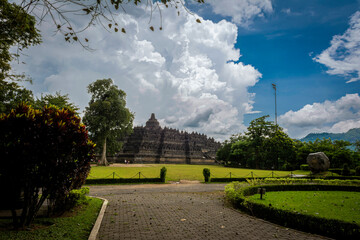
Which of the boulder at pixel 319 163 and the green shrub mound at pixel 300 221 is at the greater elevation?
the boulder at pixel 319 163

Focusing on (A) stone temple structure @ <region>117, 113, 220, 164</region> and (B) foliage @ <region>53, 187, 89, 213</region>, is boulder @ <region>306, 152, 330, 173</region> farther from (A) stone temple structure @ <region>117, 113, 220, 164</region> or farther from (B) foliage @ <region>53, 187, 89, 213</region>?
(A) stone temple structure @ <region>117, 113, 220, 164</region>

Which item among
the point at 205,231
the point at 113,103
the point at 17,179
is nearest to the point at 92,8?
the point at 17,179

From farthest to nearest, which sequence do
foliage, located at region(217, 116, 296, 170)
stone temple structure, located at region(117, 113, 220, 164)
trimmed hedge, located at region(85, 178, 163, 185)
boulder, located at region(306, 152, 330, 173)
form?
stone temple structure, located at region(117, 113, 220, 164), foliage, located at region(217, 116, 296, 170), boulder, located at region(306, 152, 330, 173), trimmed hedge, located at region(85, 178, 163, 185)

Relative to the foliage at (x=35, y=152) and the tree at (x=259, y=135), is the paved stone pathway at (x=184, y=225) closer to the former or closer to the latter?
the foliage at (x=35, y=152)

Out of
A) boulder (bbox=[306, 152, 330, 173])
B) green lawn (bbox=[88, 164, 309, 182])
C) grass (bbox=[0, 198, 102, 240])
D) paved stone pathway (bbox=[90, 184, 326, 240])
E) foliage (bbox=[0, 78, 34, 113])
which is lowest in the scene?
green lawn (bbox=[88, 164, 309, 182])

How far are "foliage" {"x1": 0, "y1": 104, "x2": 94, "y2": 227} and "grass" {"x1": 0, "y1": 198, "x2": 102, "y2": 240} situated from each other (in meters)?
0.44

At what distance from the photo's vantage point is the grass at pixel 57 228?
16.8ft

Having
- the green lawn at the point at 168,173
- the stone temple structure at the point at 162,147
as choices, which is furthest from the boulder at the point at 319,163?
the stone temple structure at the point at 162,147

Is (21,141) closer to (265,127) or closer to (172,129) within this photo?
(265,127)

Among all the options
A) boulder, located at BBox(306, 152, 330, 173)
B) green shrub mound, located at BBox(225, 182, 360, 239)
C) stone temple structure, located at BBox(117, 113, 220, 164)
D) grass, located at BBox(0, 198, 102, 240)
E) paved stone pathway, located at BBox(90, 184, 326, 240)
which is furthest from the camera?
stone temple structure, located at BBox(117, 113, 220, 164)

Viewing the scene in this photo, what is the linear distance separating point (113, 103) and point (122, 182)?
23403mm

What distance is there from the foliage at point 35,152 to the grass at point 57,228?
0.44 m

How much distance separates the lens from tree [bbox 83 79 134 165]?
3797cm

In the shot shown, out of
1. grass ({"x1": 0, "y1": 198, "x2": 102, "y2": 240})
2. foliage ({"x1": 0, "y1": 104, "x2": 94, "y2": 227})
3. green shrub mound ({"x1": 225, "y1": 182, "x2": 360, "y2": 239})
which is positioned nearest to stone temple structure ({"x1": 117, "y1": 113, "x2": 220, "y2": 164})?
green shrub mound ({"x1": 225, "y1": 182, "x2": 360, "y2": 239})
